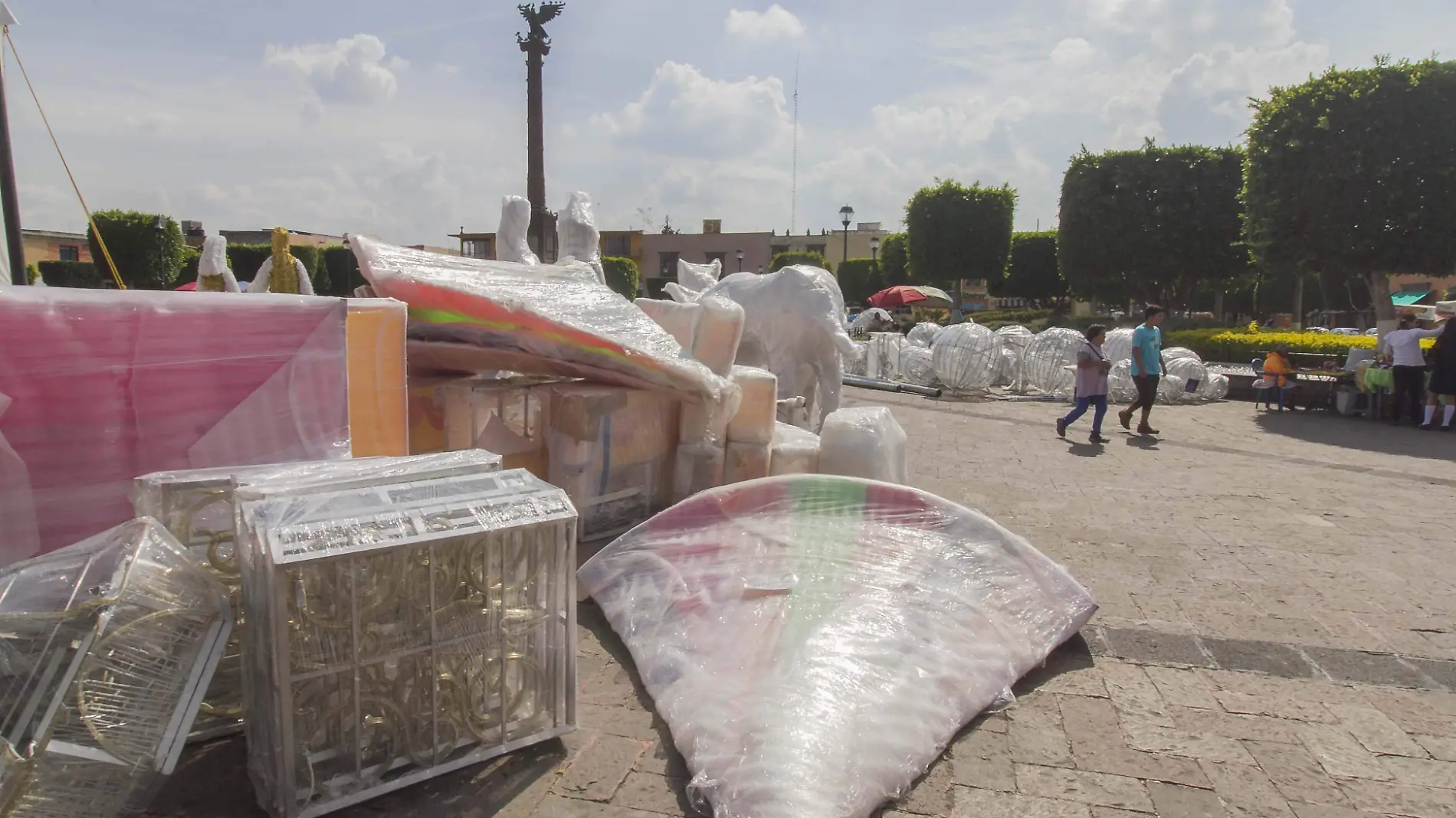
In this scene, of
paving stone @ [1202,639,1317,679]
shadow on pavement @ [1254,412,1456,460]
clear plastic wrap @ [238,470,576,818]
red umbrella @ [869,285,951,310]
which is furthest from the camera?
red umbrella @ [869,285,951,310]

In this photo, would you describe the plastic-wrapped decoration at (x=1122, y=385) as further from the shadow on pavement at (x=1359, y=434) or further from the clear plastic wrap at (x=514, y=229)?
the clear plastic wrap at (x=514, y=229)

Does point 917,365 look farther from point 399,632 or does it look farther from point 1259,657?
point 399,632

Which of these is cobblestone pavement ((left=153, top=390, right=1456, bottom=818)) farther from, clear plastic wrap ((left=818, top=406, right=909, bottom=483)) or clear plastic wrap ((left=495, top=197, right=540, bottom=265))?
clear plastic wrap ((left=495, top=197, right=540, bottom=265))

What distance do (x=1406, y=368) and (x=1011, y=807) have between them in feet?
36.9

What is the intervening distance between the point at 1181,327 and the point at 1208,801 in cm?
2399

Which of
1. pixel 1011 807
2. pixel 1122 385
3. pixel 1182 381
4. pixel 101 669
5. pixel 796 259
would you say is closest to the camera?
pixel 101 669

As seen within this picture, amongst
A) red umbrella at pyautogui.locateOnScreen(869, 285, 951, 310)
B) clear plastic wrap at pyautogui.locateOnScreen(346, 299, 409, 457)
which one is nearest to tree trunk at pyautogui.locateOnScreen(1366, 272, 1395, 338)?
red umbrella at pyautogui.locateOnScreen(869, 285, 951, 310)

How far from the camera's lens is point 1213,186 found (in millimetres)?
24906

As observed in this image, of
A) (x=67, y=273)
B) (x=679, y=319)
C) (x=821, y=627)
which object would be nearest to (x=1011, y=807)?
(x=821, y=627)

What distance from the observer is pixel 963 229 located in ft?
113

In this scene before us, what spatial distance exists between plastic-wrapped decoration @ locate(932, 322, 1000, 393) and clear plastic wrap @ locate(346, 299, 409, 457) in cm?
1055

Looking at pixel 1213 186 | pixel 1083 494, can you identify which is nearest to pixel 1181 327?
pixel 1213 186

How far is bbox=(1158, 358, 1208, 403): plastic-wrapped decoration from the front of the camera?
12914 millimetres

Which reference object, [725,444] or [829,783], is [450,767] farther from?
[725,444]
